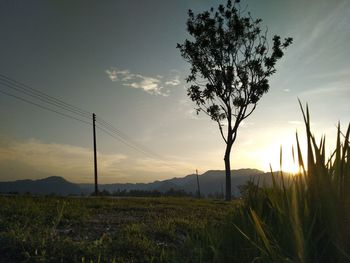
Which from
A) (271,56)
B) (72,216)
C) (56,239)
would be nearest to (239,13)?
(271,56)

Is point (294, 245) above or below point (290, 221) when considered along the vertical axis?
below

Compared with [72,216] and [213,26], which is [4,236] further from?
[213,26]

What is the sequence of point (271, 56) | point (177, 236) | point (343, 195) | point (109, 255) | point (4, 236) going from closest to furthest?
point (343, 195) → point (109, 255) → point (4, 236) → point (177, 236) → point (271, 56)

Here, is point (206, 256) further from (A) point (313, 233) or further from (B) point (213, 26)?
(B) point (213, 26)

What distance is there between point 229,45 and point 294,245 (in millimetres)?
35776

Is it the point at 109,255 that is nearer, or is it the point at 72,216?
the point at 109,255

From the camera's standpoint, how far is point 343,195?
1.84 m

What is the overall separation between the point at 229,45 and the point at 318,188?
35637mm

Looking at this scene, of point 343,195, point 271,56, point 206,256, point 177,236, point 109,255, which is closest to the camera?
point 343,195

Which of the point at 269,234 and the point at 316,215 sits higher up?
the point at 316,215

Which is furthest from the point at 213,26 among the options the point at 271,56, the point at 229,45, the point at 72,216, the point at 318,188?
the point at 318,188

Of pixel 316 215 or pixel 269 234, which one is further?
pixel 269 234

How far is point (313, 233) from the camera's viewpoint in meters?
1.95

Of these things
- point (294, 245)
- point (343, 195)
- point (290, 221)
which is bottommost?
point (294, 245)
